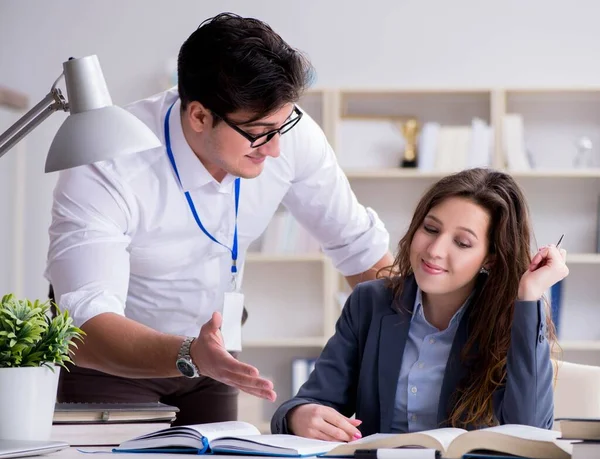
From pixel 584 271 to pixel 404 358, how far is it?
9.79 ft

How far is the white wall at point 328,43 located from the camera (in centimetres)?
465

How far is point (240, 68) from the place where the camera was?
1866mm

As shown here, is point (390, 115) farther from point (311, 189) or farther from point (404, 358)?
point (404, 358)

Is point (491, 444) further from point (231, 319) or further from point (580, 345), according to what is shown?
point (580, 345)

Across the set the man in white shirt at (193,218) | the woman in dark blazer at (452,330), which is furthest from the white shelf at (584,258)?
the woman in dark blazer at (452,330)

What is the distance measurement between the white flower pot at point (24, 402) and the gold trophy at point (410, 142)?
134 inches

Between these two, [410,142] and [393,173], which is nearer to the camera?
[393,173]

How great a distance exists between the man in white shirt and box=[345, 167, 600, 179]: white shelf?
6.60 feet

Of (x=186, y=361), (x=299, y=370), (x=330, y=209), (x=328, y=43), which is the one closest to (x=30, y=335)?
(x=186, y=361)

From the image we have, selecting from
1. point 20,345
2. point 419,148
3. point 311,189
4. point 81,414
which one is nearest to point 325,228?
point 311,189

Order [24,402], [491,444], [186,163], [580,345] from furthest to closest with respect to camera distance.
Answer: [580,345]
[186,163]
[24,402]
[491,444]

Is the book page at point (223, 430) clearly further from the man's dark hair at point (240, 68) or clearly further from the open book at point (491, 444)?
the man's dark hair at point (240, 68)

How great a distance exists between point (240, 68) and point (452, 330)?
0.67m

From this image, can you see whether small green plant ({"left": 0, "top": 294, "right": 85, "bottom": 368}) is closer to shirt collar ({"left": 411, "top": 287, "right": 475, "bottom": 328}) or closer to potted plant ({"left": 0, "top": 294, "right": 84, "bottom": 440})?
potted plant ({"left": 0, "top": 294, "right": 84, "bottom": 440})
